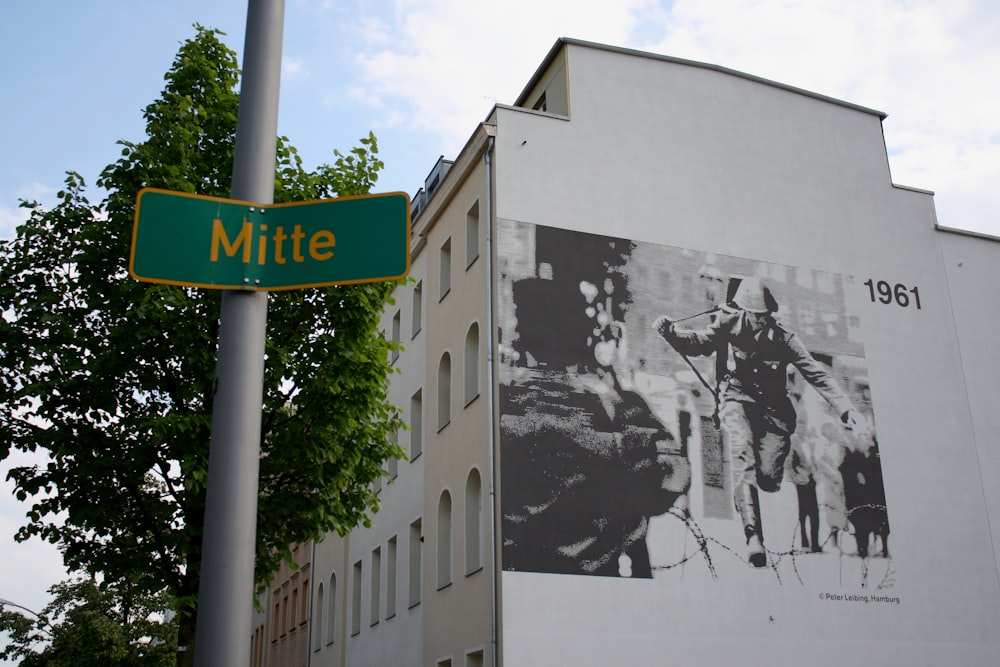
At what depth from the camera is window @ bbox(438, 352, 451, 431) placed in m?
27.3

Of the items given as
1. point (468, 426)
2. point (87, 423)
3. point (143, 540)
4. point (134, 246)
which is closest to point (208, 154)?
point (87, 423)

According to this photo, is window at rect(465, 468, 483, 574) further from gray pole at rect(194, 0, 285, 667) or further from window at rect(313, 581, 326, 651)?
gray pole at rect(194, 0, 285, 667)

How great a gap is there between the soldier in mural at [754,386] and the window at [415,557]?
8.00 m

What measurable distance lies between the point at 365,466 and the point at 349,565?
1918 cm

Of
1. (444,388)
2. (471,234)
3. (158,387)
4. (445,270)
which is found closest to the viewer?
(158,387)

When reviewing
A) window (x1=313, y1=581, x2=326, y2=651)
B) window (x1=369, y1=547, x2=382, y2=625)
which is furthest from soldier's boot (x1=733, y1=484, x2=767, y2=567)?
window (x1=313, y1=581, x2=326, y2=651)

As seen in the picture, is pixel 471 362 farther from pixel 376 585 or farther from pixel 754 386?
pixel 376 585

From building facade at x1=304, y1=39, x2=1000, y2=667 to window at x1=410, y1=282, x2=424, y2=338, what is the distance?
241mm

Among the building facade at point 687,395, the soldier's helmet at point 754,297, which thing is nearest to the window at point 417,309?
the building facade at point 687,395

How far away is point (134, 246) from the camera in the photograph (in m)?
4.27

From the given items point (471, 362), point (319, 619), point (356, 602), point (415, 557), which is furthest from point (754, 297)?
point (319, 619)

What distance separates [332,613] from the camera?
35719mm

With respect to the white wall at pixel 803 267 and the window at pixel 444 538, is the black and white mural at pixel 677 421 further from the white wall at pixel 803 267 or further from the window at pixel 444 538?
the window at pixel 444 538

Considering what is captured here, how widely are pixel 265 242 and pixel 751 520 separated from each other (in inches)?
834
